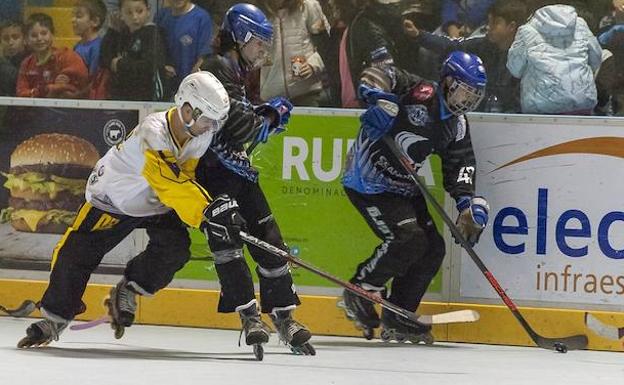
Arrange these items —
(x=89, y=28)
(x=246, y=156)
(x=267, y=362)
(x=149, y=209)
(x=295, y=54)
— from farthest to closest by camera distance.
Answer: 1. (x=89, y=28)
2. (x=295, y=54)
3. (x=246, y=156)
4. (x=149, y=209)
5. (x=267, y=362)

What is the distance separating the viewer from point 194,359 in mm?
5852

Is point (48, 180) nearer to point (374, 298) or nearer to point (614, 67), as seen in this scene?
point (374, 298)

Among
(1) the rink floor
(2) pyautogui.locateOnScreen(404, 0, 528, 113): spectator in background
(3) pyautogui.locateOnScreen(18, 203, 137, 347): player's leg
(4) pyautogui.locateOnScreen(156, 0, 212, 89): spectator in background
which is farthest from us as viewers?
(4) pyautogui.locateOnScreen(156, 0, 212, 89): spectator in background

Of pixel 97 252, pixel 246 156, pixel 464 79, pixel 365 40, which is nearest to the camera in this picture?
pixel 97 252

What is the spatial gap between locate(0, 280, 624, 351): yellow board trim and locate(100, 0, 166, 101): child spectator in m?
0.99

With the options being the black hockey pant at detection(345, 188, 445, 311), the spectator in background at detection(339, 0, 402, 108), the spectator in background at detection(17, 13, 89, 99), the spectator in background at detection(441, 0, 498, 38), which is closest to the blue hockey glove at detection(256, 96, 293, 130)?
the black hockey pant at detection(345, 188, 445, 311)

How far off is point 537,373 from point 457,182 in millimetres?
1216

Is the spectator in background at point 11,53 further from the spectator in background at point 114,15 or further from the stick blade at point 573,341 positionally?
the stick blade at point 573,341

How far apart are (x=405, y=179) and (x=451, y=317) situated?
67 cm

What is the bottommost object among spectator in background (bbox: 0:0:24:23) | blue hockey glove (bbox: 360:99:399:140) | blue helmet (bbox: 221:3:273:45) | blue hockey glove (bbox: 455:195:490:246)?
blue hockey glove (bbox: 455:195:490:246)

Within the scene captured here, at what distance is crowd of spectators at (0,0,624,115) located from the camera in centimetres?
680

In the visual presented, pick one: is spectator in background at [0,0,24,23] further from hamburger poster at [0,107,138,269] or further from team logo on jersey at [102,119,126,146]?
team logo on jersey at [102,119,126,146]

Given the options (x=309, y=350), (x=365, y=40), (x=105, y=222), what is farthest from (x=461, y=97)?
(x=105, y=222)

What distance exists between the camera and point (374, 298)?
6441mm
